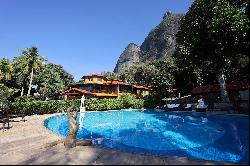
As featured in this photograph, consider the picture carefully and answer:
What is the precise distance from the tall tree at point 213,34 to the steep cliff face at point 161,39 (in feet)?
385

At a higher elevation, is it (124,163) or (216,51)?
(216,51)

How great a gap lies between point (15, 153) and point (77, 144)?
7.86 feet

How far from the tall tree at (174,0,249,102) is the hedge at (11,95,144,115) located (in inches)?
431

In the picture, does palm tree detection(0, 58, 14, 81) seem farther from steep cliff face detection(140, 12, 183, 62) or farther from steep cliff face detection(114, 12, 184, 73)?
steep cliff face detection(140, 12, 183, 62)

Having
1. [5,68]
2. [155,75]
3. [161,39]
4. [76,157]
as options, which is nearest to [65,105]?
[5,68]

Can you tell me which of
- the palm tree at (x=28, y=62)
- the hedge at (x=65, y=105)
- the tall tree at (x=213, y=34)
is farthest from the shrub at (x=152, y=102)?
the palm tree at (x=28, y=62)

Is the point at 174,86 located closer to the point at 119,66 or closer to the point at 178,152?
the point at 178,152

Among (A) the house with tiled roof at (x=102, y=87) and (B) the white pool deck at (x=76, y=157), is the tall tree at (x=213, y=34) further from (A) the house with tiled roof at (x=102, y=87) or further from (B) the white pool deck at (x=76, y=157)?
(A) the house with tiled roof at (x=102, y=87)

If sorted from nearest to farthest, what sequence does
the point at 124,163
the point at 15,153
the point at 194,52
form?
the point at 124,163, the point at 15,153, the point at 194,52

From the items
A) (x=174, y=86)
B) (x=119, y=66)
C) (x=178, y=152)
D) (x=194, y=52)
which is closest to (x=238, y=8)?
(x=194, y=52)

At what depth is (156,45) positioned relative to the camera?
167 metres

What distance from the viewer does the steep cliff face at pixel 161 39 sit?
516 feet

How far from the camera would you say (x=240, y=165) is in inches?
261

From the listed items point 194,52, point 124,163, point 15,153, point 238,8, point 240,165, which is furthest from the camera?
point 194,52
